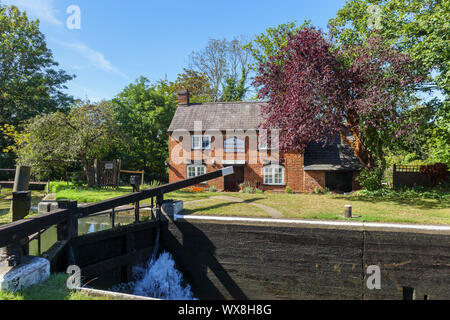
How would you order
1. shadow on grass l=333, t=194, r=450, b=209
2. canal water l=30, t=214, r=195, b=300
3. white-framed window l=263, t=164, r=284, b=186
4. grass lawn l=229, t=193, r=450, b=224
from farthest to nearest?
white-framed window l=263, t=164, r=284, b=186, shadow on grass l=333, t=194, r=450, b=209, grass lawn l=229, t=193, r=450, b=224, canal water l=30, t=214, r=195, b=300

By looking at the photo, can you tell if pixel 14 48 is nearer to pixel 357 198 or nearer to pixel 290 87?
pixel 290 87

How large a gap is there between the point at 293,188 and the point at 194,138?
8.64 metres

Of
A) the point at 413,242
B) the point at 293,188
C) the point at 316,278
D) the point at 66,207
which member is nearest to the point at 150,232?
the point at 66,207

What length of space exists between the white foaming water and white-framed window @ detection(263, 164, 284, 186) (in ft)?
40.3

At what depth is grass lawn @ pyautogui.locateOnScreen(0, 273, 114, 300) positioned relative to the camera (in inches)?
179

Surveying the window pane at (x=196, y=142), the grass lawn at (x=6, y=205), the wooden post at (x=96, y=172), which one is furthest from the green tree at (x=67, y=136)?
the window pane at (x=196, y=142)

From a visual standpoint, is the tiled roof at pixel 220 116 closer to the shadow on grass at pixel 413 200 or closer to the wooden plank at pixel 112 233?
the shadow on grass at pixel 413 200

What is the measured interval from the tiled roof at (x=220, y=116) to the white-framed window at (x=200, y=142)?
0.75 meters

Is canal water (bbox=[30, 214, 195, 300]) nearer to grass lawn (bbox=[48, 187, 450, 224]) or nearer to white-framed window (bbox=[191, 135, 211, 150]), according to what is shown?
grass lawn (bbox=[48, 187, 450, 224])

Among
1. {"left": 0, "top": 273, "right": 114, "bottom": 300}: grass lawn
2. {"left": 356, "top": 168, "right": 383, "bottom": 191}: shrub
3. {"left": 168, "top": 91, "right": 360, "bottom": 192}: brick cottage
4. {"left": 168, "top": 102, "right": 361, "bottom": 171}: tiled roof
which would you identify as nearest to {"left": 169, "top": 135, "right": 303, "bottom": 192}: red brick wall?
{"left": 168, "top": 91, "right": 360, "bottom": 192}: brick cottage

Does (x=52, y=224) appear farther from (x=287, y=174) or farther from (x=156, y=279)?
(x=287, y=174)

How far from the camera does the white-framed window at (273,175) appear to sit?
66.7 feet

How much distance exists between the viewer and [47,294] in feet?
15.6

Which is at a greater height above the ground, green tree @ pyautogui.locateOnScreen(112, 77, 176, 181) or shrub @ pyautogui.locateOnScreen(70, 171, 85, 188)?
green tree @ pyautogui.locateOnScreen(112, 77, 176, 181)
